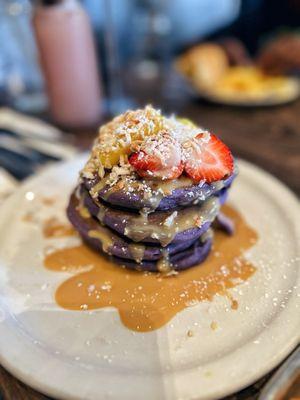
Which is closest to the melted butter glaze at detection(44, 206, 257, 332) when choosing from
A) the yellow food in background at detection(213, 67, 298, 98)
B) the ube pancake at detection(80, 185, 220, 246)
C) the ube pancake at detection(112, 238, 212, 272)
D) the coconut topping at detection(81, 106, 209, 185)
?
the ube pancake at detection(112, 238, 212, 272)

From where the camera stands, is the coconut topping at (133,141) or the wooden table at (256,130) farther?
the wooden table at (256,130)

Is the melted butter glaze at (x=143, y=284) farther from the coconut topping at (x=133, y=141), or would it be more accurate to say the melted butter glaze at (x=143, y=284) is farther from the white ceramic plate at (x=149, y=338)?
the coconut topping at (x=133, y=141)

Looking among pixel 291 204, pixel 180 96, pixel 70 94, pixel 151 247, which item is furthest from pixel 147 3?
pixel 151 247

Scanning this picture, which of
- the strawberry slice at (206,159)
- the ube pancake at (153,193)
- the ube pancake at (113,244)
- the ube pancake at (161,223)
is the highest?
the strawberry slice at (206,159)

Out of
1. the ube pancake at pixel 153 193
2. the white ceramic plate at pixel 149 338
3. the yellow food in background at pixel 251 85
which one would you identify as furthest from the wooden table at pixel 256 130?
the ube pancake at pixel 153 193

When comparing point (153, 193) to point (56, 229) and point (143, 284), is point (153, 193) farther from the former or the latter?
point (56, 229)

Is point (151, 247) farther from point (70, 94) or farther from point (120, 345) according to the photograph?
point (70, 94)

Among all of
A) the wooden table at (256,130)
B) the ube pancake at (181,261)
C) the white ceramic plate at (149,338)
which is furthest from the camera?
the wooden table at (256,130)
